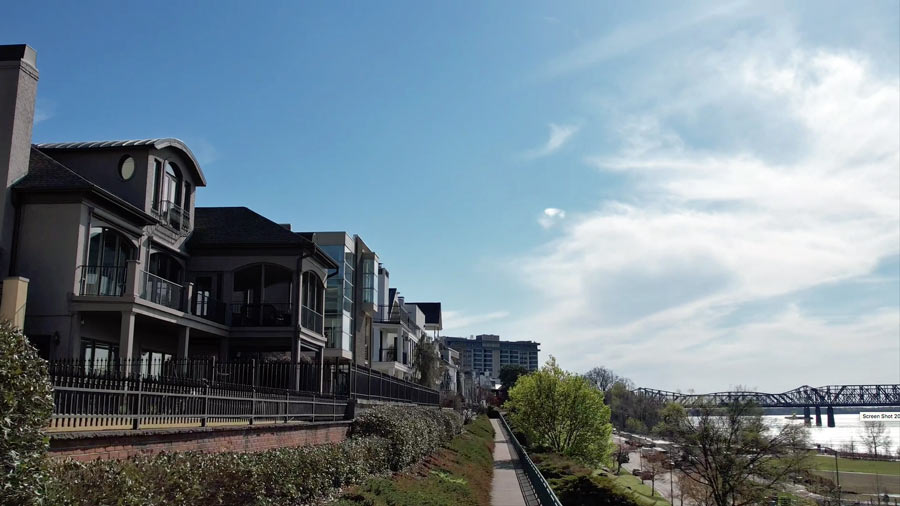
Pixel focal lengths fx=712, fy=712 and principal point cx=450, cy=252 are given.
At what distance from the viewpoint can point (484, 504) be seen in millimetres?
21875

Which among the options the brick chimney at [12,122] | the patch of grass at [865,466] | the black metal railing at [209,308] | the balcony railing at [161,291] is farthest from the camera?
the patch of grass at [865,466]

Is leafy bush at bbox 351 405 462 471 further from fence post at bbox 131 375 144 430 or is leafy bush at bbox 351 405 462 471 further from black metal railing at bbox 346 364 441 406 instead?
fence post at bbox 131 375 144 430

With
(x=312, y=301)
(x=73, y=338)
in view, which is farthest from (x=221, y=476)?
(x=312, y=301)

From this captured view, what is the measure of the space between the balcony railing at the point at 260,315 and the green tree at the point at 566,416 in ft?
95.5

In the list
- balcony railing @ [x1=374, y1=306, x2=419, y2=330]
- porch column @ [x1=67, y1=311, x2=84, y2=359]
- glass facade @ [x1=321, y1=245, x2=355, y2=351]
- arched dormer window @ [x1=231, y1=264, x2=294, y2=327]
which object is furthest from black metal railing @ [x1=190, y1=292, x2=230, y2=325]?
balcony railing @ [x1=374, y1=306, x2=419, y2=330]

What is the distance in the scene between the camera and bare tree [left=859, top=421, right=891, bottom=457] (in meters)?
151

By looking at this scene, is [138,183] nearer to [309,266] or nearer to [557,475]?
[309,266]

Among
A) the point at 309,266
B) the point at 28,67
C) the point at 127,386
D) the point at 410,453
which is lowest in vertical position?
the point at 410,453

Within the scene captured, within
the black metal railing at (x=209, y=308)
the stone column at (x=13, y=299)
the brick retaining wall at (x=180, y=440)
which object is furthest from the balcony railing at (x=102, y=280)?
the brick retaining wall at (x=180, y=440)

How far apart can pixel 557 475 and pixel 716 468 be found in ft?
53.7

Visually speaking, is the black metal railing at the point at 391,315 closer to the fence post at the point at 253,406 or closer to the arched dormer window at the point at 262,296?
the arched dormer window at the point at 262,296

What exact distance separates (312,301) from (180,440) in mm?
20562

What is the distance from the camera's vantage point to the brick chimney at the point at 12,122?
1916 cm

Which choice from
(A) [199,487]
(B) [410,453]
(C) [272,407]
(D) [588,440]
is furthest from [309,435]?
(D) [588,440]
